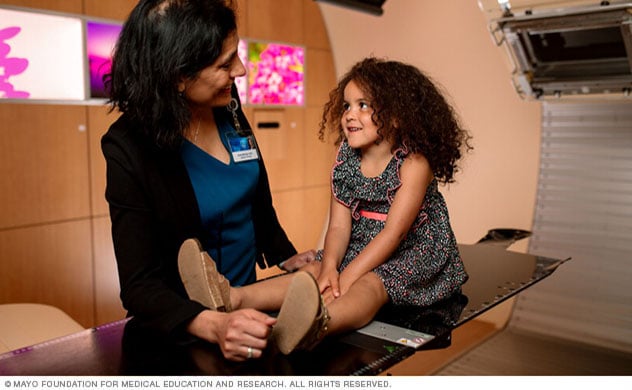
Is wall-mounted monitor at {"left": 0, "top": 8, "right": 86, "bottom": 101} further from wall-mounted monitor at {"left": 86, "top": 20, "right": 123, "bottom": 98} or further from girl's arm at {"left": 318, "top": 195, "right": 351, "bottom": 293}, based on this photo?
girl's arm at {"left": 318, "top": 195, "right": 351, "bottom": 293}

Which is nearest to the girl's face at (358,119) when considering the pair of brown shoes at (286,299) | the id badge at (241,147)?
the id badge at (241,147)

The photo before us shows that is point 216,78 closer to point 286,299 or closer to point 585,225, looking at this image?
point 286,299

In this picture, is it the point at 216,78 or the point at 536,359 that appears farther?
the point at 536,359

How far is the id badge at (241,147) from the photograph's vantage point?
70.6 inches

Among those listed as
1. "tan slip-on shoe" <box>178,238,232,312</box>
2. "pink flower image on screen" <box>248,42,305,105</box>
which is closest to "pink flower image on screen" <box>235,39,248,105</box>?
"pink flower image on screen" <box>248,42,305,105</box>

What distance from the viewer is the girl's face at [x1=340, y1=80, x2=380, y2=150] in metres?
1.87

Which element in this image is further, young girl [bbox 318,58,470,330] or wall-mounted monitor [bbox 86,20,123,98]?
wall-mounted monitor [bbox 86,20,123,98]

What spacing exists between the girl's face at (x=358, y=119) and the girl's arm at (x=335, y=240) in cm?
22

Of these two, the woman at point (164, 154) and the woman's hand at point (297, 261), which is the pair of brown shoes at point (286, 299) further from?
the woman's hand at point (297, 261)

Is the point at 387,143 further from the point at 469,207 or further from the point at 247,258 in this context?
the point at 469,207

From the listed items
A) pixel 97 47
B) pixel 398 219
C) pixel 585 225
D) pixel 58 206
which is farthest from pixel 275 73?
pixel 398 219

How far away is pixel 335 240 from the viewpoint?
1.89 m

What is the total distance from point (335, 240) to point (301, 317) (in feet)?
2.22

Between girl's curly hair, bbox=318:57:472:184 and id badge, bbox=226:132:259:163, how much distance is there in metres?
0.40
